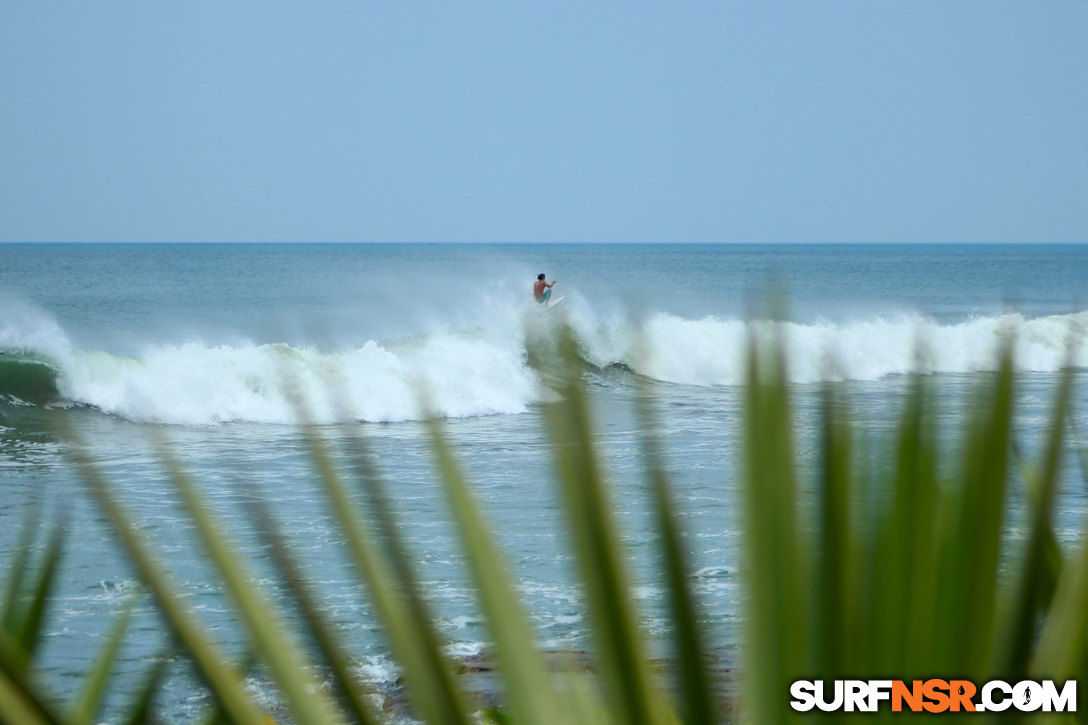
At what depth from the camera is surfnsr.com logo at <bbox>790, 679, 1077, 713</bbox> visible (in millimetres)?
478

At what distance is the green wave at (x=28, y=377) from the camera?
20.0 metres

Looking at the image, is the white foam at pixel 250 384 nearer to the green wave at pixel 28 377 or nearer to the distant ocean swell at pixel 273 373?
the distant ocean swell at pixel 273 373

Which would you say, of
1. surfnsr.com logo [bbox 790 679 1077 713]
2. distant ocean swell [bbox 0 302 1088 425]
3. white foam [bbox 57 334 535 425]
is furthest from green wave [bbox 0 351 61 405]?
surfnsr.com logo [bbox 790 679 1077 713]

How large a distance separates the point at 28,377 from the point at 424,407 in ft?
74.5

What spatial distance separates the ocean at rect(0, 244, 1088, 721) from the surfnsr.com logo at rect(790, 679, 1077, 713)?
0.19 ft

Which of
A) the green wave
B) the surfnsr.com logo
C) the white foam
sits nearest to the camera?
the surfnsr.com logo

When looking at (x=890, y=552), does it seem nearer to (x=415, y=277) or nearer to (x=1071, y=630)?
(x=1071, y=630)

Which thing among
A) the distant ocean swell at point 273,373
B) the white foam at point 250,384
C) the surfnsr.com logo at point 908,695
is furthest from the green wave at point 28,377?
the surfnsr.com logo at point 908,695

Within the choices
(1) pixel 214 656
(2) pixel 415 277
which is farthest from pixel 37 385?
(2) pixel 415 277

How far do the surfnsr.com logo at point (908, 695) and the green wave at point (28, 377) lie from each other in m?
21.1

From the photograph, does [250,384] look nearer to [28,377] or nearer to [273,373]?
[273,373]

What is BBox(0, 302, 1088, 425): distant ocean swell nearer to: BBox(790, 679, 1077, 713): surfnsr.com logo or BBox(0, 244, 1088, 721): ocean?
BBox(0, 244, 1088, 721): ocean

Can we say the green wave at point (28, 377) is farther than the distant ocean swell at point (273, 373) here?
Yes

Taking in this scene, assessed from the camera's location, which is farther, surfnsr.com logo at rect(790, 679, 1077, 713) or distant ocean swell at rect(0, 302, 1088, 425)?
distant ocean swell at rect(0, 302, 1088, 425)
